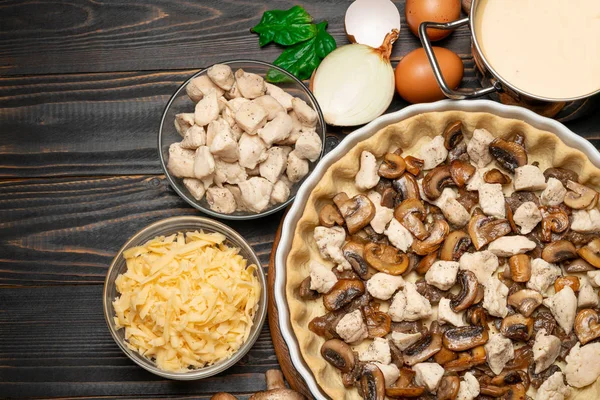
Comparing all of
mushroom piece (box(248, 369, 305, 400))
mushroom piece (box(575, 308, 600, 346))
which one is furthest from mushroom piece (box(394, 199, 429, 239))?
mushroom piece (box(248, 369, 305, 400))

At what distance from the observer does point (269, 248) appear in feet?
9.96

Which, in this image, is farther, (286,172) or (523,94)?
(286,172)

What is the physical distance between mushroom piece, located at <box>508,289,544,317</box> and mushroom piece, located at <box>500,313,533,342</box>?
0.03 meters

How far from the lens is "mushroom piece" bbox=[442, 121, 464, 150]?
261 centimetres

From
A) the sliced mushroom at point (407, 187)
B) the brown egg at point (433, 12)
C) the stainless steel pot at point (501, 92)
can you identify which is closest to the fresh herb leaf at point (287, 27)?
the brown egg at point (433, 12)

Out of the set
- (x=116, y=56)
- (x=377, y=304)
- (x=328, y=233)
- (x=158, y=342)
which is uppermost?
(x=116, y=56)

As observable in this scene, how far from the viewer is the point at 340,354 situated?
2.49 meters

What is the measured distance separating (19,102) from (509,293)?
2244 mm

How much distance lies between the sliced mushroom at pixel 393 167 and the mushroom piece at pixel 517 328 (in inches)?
24.9

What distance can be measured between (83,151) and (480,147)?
1704 mm

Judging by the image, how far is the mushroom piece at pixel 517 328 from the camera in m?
2.41

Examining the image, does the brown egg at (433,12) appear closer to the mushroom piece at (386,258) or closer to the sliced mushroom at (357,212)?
the sliced mushroom at (357,212)

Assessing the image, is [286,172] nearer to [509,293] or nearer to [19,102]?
[509,293]

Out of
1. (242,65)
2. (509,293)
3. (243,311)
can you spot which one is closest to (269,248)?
(243,311)
